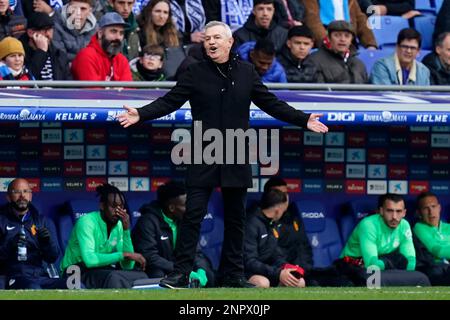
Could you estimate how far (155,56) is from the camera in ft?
47.5

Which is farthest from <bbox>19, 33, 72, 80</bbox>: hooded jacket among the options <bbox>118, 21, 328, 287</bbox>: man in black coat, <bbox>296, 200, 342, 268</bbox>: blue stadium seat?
<bbox>118, 21, 328, 287</bbox>: man in black coat

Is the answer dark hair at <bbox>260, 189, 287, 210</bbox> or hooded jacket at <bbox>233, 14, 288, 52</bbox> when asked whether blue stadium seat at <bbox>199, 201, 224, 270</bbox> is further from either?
hooded jacket at <bbox>233, 14, 288, 52</bbox>

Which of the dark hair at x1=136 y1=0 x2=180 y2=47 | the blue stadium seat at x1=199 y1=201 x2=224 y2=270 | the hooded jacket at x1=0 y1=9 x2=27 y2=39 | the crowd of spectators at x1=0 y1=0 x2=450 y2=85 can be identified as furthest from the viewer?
the dark hair at x1=136 y1=0 x2=180 y2=47

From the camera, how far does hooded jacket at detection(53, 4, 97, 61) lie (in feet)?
48.1

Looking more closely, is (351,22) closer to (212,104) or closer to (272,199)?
(272,199)

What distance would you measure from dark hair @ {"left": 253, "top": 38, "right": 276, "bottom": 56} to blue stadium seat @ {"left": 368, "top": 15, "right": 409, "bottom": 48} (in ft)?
8.13

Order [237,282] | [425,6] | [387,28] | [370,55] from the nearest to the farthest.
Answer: [237,282]
[370,55]
[387,28]
[425,6]

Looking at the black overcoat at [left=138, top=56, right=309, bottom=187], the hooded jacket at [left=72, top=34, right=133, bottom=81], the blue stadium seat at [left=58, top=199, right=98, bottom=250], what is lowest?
the blue stadium seat at [left=58, top=199, right=98, bottom=250]

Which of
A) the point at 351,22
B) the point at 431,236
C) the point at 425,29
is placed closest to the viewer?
the point at 431,236

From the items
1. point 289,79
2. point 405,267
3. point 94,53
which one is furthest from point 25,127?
point 405,267

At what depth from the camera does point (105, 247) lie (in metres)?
13.6

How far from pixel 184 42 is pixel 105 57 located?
170 centimetres

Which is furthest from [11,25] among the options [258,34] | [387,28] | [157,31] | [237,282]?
[387,28]
